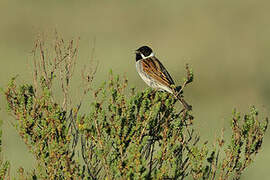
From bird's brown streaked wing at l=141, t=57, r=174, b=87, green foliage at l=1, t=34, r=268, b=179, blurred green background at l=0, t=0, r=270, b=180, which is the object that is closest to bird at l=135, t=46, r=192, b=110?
bird's brown streaked wing at l=141, t=57, r=174, b=87

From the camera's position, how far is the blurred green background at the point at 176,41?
757 inches

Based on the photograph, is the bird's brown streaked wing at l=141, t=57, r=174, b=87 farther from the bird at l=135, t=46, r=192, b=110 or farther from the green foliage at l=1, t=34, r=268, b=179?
the green foliage at l=1, t=34, r=268, b=179

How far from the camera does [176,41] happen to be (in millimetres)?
22469

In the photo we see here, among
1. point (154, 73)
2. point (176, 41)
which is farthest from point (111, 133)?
point (176, 41)

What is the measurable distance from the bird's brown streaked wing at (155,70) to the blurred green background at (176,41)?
21.6 ft

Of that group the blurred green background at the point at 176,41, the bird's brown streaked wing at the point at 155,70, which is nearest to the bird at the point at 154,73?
the bird's brown streaked wing at the point at 155,70

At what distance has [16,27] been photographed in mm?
25406

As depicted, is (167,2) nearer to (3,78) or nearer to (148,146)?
(3,78)

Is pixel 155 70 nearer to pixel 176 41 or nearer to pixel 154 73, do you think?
pixel 154 73

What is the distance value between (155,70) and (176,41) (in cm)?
1368

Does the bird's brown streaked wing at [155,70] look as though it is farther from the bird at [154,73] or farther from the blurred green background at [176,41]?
the blurred green background at [176,41]

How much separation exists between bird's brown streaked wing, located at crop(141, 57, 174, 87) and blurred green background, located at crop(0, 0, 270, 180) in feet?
21.6

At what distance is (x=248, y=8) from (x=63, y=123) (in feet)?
62.3

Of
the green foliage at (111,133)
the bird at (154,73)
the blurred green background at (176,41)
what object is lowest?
the green foliage at (111,133)
